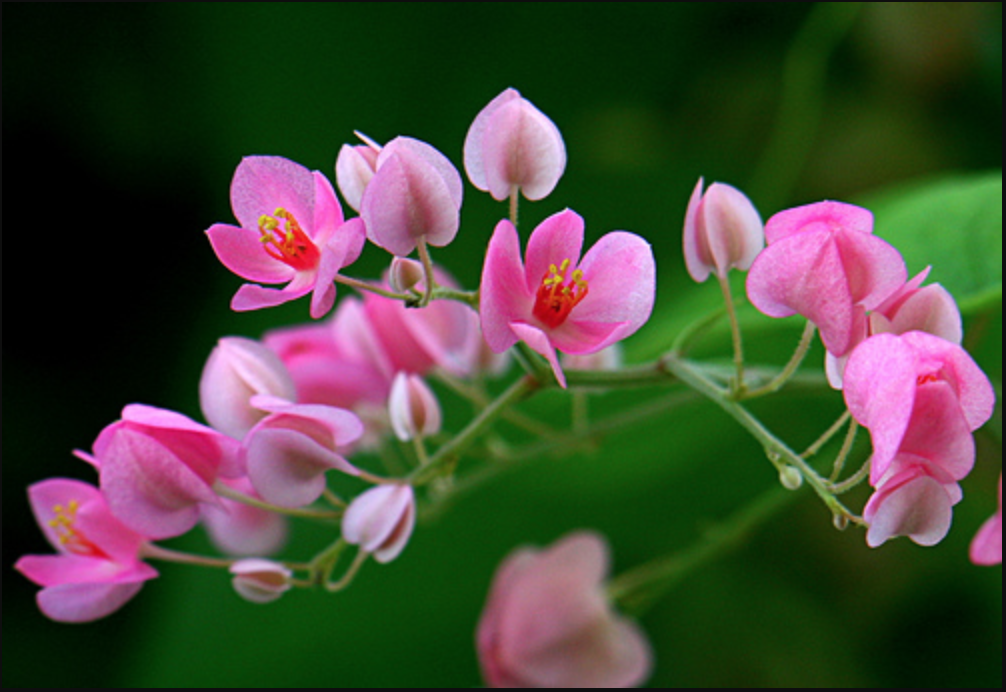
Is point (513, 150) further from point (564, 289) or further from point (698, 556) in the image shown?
point (698, 556)

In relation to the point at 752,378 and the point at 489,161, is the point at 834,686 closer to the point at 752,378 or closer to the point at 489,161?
the point at 752,378

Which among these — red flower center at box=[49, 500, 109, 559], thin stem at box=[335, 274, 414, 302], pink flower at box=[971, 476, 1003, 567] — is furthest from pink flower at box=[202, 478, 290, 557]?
pink flower at box=[971, 476, 1003, 567]

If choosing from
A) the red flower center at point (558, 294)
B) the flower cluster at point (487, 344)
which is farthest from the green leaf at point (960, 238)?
the red flower center at point (558, 294)

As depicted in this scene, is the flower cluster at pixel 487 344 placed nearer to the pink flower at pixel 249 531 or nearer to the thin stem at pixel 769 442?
the thin stem at pixel 769 442

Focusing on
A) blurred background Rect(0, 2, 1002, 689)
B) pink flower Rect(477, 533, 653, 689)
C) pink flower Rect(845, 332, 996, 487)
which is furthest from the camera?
blurred background Rect(0, 2, 1002, 689)

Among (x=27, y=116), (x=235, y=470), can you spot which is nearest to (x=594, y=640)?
(x=235, y=470)

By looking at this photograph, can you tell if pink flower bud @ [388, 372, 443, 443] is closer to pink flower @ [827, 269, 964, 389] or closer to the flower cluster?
the flower cluster

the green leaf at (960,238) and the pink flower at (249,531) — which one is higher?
the green leaf at (960,238)
